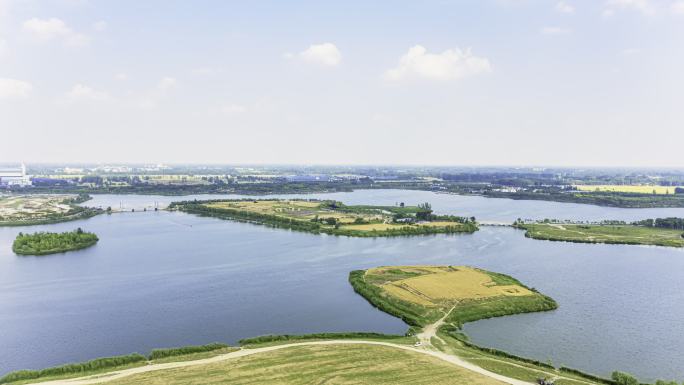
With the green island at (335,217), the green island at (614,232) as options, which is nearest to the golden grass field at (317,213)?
the green island at (335,217)

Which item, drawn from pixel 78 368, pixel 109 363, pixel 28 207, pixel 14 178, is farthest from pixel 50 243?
pixel 14 178

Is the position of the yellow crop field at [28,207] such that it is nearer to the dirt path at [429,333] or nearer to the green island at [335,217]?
the green island at [335,217]

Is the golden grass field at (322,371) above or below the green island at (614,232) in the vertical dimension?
below

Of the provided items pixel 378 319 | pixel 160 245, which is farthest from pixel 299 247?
pixel 378 319

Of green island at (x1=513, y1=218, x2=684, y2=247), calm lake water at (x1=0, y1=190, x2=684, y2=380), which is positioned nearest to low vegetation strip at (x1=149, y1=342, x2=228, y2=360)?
calm lake water at (x1=0, y1=190, x2=684, y2=380)

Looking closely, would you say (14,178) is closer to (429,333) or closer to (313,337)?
(313,337)

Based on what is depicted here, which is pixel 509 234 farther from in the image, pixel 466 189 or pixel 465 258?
pixel 466 189

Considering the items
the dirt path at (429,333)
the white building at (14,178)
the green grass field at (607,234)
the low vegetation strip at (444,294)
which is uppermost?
the white building at (14,178)
